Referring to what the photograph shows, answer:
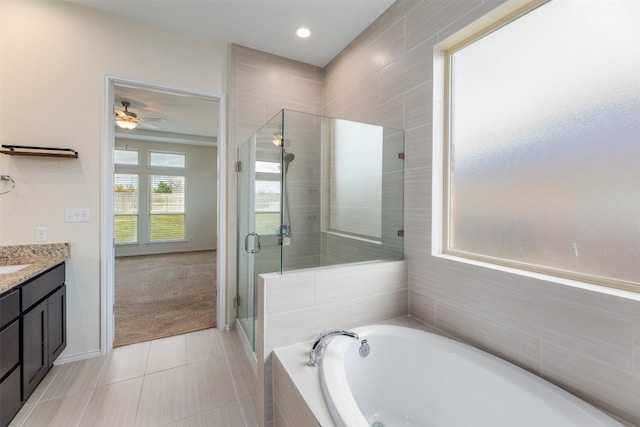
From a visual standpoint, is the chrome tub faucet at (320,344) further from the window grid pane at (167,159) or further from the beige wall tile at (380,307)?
the window grid pane at (167,159)

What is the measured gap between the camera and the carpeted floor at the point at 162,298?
2.76m

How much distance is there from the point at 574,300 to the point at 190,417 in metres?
2.09

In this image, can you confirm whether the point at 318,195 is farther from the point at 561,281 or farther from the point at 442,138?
the point at 561,281

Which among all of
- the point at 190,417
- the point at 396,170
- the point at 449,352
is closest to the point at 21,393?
the point at 190,417

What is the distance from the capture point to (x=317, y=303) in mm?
1624

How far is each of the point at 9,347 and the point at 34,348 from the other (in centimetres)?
31

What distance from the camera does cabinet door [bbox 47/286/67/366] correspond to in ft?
6.39

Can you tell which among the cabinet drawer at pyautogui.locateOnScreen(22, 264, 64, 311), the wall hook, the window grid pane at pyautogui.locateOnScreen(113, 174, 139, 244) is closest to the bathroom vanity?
the cabinet drawer at pyautogui.locateOnScreen(22, 264, 64, 311)

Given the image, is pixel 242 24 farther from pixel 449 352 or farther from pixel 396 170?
pixel 449 352

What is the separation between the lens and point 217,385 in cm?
195

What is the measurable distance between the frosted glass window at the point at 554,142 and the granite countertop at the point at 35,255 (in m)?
2.72

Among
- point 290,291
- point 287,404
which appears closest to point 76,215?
point 290,291

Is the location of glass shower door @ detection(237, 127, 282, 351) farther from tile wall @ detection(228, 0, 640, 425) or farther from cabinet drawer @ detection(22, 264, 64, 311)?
cabinet drawer @ detection(22, 264, 64, 311)

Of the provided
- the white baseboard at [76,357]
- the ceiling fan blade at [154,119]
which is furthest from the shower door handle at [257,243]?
the ceiling fan blade at [154,119]
